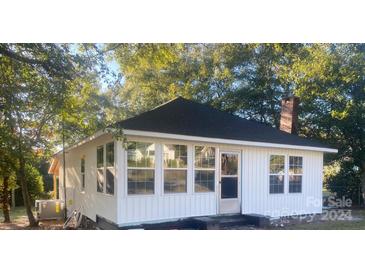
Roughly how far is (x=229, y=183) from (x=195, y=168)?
87 cm

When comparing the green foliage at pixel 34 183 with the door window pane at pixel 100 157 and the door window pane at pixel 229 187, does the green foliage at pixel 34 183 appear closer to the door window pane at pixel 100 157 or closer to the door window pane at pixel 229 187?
the door window pane at pixel 100 157

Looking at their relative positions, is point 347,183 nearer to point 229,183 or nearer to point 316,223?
point 316,223

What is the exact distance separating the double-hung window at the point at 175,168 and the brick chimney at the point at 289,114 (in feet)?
9.52

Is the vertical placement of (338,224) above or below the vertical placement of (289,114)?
below

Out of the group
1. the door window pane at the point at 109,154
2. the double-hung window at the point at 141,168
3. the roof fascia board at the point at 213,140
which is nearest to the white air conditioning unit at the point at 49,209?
the door window pane at the point at 109,154

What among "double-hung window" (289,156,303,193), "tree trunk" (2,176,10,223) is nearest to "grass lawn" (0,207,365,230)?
"tree trunk" (2,176,10,223)

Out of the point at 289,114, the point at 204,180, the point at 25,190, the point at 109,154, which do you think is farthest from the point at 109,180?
the point at 289,114

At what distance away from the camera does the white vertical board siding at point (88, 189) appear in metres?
5.44

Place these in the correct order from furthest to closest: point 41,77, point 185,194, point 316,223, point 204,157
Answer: point 316,223 < point 204,157 < point 185,194 < point 41,77

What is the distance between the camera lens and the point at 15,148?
554 cm

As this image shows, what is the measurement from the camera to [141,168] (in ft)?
16.9

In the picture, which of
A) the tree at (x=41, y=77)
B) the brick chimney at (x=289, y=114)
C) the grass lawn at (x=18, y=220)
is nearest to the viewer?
the tree at (x=41, y=77)
